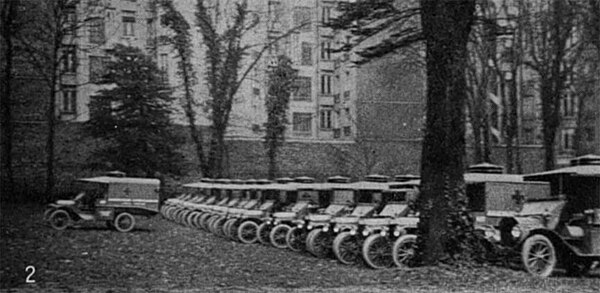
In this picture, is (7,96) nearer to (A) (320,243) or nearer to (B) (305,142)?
(B) (305,142)

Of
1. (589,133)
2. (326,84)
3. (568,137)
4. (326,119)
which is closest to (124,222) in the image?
(326,119)

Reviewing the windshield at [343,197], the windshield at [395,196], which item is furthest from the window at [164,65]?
the windshield at [395,196]

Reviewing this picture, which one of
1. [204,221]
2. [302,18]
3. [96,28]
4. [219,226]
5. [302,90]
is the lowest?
[219,226]

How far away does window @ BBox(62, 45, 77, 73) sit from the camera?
273 inches

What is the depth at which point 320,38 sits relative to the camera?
7961 mm

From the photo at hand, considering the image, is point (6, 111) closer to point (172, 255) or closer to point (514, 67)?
point (172, 255)

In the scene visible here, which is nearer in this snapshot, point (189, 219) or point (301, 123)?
point (301, 123)

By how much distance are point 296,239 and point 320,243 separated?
0.55 metres

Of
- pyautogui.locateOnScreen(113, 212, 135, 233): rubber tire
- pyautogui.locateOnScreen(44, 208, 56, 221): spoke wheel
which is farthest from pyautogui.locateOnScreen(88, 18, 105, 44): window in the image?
pyautogui.locateOnScreen(113, 212, 135, 233): rubber tire

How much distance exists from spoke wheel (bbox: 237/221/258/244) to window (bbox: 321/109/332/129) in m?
3.22

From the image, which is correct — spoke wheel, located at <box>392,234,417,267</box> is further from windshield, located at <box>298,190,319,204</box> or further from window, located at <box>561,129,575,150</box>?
window, located at <box>561,129,575,150</box>

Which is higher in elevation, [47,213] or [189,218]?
[47,213]

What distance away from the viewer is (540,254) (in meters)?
8.41

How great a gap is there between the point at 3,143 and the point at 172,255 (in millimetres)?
1599
